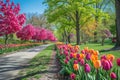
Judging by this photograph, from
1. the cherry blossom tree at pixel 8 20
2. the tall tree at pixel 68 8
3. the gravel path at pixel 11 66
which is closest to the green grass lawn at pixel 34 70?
the gravel path at pixel 11 66

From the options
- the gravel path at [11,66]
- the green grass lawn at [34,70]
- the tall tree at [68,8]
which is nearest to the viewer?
the green grass lawn at [34,70]

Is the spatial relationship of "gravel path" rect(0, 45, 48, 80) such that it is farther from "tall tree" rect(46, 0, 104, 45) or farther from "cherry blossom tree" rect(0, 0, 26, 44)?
"tall tree" rect(46, 0, 104, 45)

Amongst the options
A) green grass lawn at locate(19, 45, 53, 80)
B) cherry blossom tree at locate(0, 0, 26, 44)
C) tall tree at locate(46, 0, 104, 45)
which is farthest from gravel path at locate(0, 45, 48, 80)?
tall tree at locate(46, 0, 104, 45)

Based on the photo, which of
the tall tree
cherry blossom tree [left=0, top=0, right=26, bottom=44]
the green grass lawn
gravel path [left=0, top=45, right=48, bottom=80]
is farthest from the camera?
the tall tree

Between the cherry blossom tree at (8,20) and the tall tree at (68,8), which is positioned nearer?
the cherry blossom tree at (8,20)

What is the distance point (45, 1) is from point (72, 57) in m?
30.5

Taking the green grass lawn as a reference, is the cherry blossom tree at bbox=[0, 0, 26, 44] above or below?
above

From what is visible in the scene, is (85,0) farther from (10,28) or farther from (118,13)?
(118,13)

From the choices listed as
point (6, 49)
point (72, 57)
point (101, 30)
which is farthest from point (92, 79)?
point (101, 30)

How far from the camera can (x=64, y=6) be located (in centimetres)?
3653

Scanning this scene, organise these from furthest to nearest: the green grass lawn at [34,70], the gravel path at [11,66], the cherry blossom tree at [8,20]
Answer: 1. the cherry blossom tree at [8,20]
2. the gravel path at [11,66]
3. the green grass lawn at [34,70]

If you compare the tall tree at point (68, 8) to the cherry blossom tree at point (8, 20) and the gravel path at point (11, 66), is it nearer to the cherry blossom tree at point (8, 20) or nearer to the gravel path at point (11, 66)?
the cherry blossom tree at point (8, 20)

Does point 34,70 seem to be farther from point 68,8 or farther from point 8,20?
point 68,8

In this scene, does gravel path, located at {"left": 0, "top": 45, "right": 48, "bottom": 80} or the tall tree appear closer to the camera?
gravel path, located at {"left": 0, "top": 45, "right": 48, "bottom": 80}
